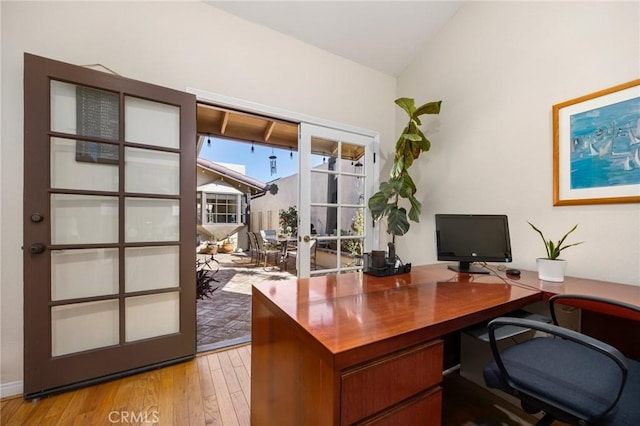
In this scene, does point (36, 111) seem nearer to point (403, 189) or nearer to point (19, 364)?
point (19, 364)

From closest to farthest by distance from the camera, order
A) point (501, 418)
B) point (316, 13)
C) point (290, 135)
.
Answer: point (501, 418) → point (316, 13) → point (290, 135)

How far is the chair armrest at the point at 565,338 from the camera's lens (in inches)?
28.9

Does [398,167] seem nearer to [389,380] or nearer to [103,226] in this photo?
[389,380]

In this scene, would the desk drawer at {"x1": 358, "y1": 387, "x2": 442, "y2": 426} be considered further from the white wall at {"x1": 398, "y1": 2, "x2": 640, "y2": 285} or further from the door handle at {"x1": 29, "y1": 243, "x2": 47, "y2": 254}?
the door handle at {"x1": 29, "y1": 243, "x2": 47, "y2": 254}

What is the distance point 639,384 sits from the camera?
3.01ft

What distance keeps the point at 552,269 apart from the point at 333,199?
191 centimetres

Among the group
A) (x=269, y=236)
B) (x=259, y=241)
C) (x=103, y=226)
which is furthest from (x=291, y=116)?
(x=269, y=236)

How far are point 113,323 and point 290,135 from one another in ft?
10.9

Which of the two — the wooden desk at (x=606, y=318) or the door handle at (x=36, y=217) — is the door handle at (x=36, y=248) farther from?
the wooden desk at (x=606, y=318)

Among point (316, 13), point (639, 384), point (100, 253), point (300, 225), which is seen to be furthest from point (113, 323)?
point (316, 13)

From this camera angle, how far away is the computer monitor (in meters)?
1.88

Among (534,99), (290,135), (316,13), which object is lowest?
(534,99)

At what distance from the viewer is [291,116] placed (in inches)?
99.2

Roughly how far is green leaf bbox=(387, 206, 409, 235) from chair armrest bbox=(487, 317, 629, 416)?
1729 millimetres
